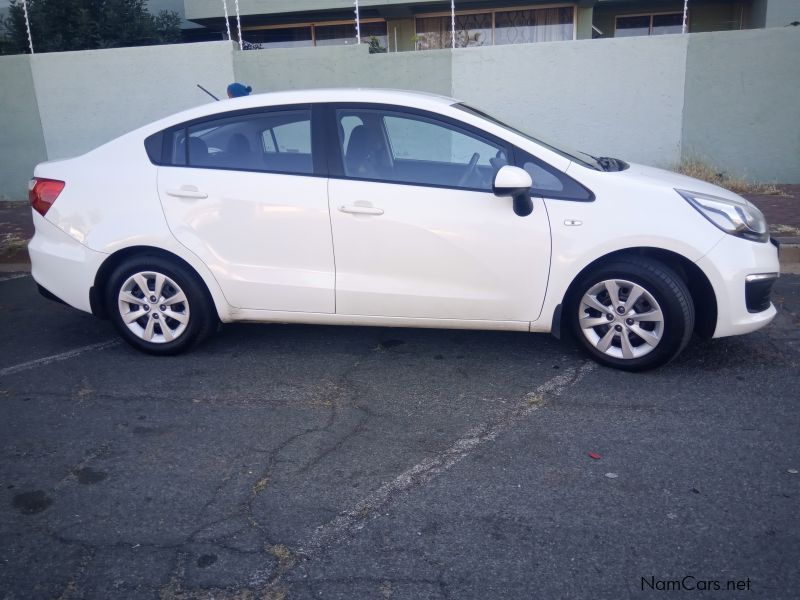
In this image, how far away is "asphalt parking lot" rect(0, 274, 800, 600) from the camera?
287cm

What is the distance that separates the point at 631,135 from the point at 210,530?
894cm

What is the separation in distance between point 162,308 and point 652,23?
53.0 ft

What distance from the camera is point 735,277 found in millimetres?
4395

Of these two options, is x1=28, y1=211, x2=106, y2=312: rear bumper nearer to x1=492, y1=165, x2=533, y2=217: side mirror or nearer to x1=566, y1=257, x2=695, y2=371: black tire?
x1=492, y1=165, x2=533, y2=217: side mirror

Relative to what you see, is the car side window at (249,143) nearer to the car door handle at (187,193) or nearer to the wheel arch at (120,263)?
the car door handle at (187,193)

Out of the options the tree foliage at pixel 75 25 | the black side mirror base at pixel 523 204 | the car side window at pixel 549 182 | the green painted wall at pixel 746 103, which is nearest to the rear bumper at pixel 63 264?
the black side mirror base at pixel 523 204

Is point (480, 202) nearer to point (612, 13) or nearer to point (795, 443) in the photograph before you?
point (795, 443)

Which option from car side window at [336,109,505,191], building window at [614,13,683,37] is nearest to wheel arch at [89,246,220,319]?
car side window at [336,109,505,191]

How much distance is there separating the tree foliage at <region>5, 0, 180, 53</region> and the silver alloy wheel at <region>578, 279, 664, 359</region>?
36.8 feet

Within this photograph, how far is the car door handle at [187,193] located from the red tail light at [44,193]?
0.85 m

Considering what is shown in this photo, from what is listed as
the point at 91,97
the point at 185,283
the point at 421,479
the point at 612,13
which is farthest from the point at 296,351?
the point at 612,13

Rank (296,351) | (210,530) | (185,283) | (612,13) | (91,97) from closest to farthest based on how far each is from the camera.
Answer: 1. (210,530)
2. (185,283)
3. (296,351)
4. (91,97)
5. (612,13)

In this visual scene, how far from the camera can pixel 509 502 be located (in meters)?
3.32

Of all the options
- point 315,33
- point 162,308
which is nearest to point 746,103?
point 162,308
